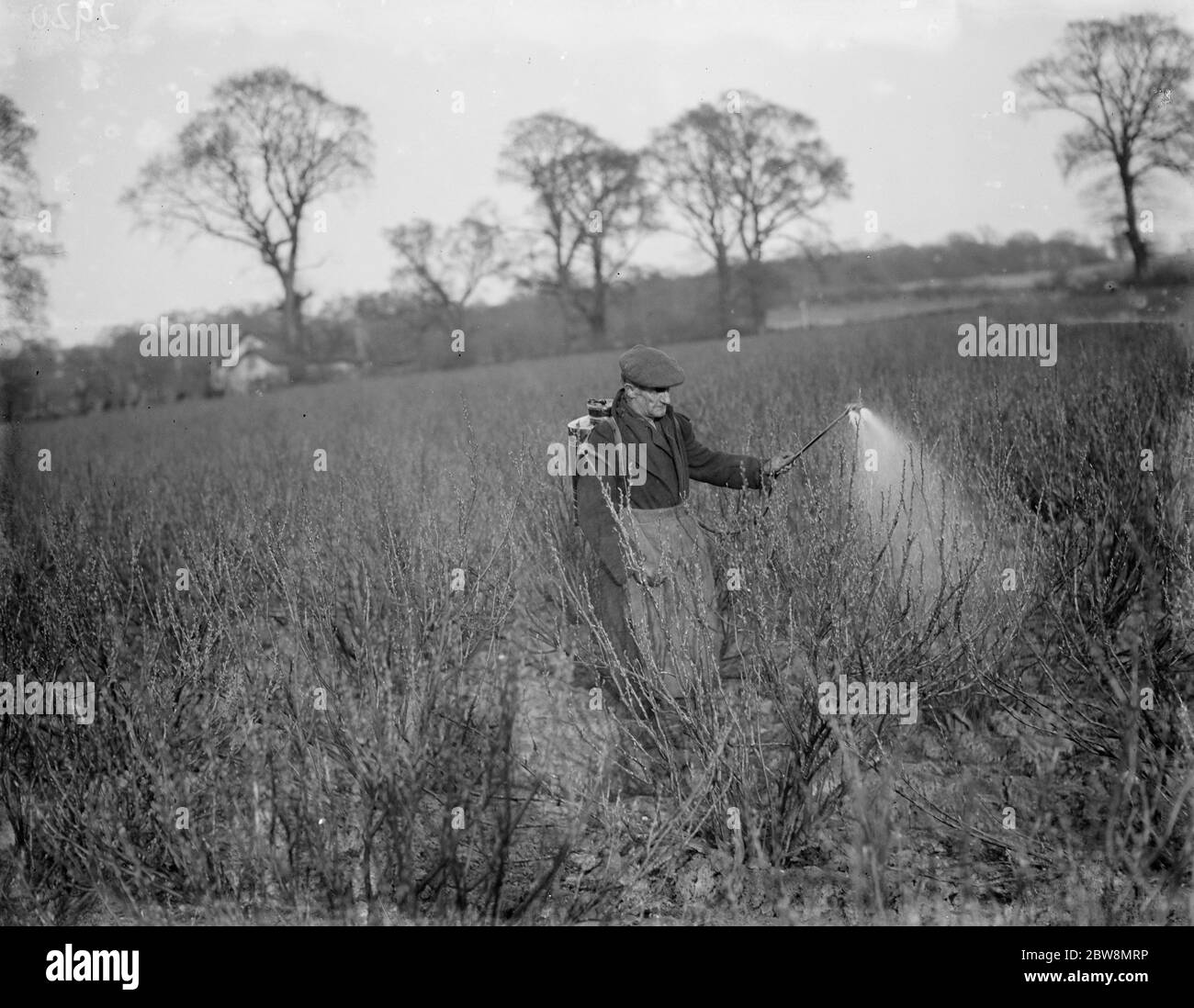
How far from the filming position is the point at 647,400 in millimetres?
3240

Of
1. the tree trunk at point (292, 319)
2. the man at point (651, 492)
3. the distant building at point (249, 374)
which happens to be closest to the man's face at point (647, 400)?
the man at point (651, 492)

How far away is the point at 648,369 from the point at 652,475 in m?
0.40

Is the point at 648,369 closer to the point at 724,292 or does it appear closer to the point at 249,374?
the point at 724,292

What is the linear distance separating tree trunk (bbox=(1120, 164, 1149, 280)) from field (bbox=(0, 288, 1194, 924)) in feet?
4.47

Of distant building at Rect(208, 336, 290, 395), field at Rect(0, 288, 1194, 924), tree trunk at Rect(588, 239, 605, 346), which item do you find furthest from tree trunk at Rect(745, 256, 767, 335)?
distant building at Rect(208, 336, 290, 395)

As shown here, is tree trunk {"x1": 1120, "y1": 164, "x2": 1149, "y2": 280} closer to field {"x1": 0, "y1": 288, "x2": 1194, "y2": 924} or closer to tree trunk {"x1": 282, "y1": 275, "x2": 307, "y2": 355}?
field {"x1": 0, "y1": 288, "x2": 1194, "y2": 924}

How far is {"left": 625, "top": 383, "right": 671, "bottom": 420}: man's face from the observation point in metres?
3.23

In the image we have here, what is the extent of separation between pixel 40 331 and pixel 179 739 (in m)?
2.65

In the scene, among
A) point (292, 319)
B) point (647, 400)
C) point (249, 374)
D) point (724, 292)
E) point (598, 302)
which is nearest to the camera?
point (647, 400)

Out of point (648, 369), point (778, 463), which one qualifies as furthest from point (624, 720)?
point (648, 369)
